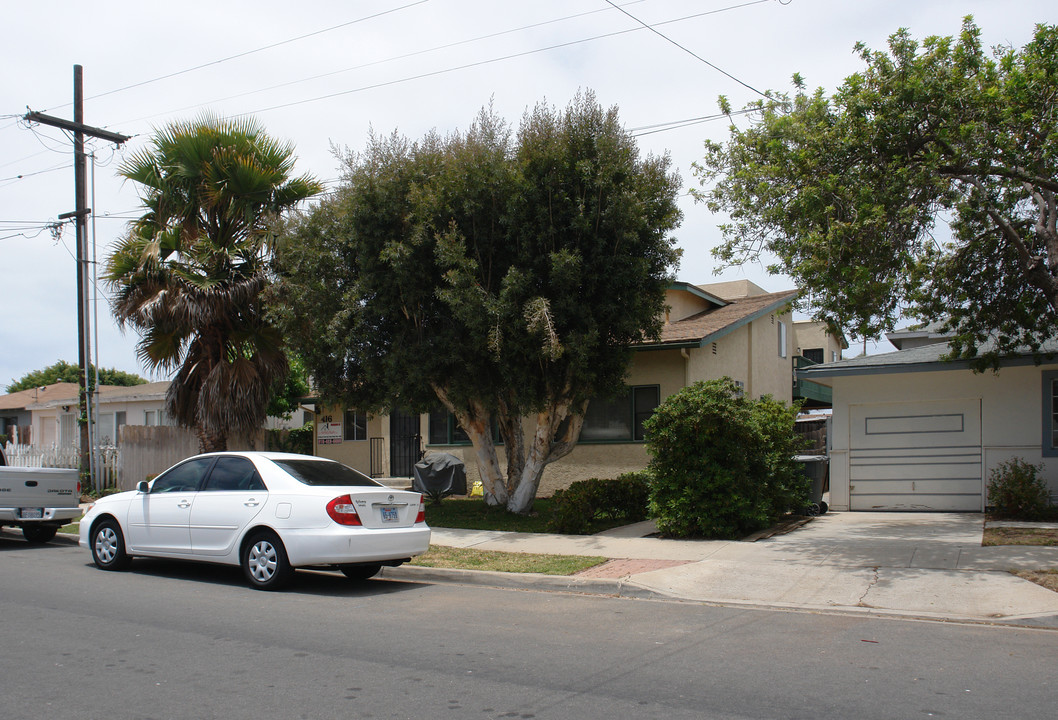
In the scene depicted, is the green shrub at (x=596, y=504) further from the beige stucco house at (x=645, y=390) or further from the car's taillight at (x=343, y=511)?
the car's taillight at (x=343, y=511)

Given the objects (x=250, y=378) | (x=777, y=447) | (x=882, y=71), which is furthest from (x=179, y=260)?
(x=882, y=71)

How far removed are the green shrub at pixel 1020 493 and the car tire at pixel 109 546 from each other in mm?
13970

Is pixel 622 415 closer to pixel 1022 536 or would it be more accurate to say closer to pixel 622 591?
pixel 1022 536

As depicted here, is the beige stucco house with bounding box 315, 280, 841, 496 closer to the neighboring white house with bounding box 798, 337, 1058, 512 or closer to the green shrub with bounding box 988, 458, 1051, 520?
the neighboring white house with bounding box 798, 337, 1058, 512

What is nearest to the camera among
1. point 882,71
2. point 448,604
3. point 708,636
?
point 708,636

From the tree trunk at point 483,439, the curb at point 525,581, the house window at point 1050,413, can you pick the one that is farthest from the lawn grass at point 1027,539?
the tree trunk at point 483,439

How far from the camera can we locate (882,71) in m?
11.4

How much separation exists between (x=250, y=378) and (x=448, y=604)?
1078 cm

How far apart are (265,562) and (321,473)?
120cm

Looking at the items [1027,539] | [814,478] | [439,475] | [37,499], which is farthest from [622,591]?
[37,499]

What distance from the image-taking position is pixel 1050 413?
1503 cm

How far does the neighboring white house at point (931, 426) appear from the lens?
49.8 ft

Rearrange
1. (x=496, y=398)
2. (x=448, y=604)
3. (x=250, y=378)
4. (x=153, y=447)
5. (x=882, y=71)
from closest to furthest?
(x=448, y=604)
(x=882, y=71)
(x=496, y=398)
(x=250, y=378)
(x=153, y=447)

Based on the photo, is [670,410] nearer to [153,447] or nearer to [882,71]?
[882,71]
